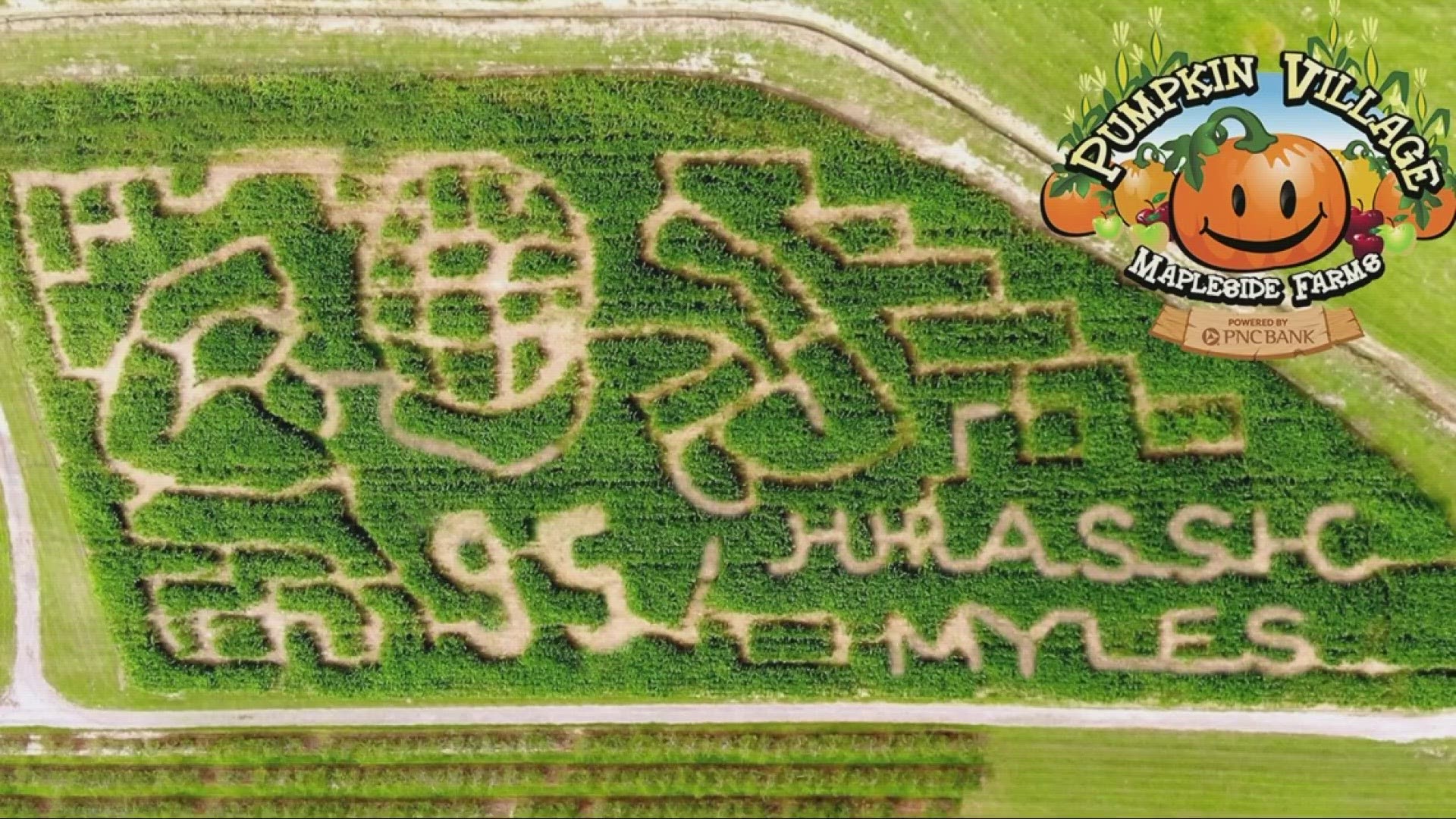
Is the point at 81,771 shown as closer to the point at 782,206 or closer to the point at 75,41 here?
the point at 75,41

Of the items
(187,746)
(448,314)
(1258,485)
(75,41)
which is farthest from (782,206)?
(187,746)

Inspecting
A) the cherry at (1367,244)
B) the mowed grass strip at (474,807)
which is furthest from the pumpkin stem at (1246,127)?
the mowed grass strip at (474,807)

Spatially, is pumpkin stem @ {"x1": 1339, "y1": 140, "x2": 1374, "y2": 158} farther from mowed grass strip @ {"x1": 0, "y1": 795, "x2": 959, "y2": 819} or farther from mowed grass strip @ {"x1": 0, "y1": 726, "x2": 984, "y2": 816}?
mowed grass strip @ {"x1": 0, "y1": 795, "x2": 959, "y2": 819}

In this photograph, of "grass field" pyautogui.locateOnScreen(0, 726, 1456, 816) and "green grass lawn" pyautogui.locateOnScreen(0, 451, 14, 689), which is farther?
"green grass lawn" pyautogui.locateOnScreen(0, 451, 14, 689)

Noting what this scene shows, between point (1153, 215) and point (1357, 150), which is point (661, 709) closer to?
point (1153, 215)

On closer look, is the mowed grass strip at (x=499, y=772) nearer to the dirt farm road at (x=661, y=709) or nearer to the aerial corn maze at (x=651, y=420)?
the dirt farm road at (x=661, y=709)

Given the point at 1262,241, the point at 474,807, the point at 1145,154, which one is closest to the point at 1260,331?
the point at 1262,241

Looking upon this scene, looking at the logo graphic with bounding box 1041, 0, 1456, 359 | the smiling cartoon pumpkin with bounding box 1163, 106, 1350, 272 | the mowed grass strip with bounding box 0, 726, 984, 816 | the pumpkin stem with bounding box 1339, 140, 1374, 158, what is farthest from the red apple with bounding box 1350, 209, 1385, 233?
the mowed grass strip with bounding box 0, 726, 984, 816
